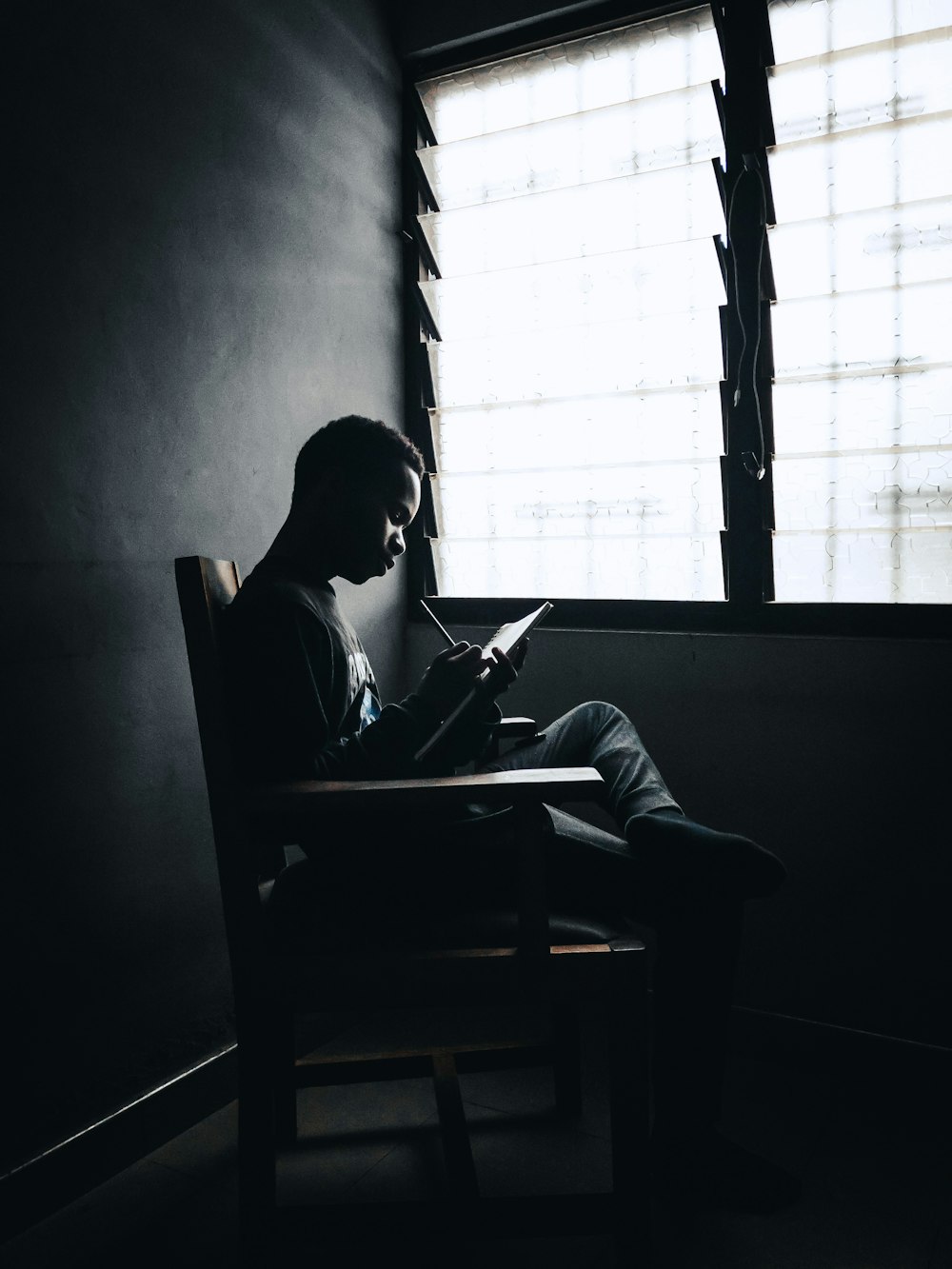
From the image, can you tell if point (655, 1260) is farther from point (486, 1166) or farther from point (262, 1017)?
point (262, 1017)

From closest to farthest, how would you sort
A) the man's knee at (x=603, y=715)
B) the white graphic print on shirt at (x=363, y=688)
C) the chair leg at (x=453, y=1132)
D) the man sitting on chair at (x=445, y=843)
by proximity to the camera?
1. the man sitting on chair at (x=445, y=843)
2. the chair leg at (x=453, y=1132)
3. the white graphic print on shirt at (x=363, y=688)
4. the man's knee at (x=603, y=715)

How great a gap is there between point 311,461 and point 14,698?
641 millimetres

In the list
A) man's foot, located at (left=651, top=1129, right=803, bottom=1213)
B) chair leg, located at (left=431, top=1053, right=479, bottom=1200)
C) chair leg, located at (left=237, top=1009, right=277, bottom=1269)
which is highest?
chair leg, located at (left=237, top=1009, right=277, bottom=1269)

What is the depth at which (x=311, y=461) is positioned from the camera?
163 centimetres

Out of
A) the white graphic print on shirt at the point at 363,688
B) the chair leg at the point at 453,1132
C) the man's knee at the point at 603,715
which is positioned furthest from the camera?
the man's knee at the point at 603,715

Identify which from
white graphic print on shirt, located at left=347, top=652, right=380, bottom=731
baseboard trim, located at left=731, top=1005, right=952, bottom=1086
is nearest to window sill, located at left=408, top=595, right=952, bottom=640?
white graphic print on shirt, located at left=347, top=652, right=380, bottom=731

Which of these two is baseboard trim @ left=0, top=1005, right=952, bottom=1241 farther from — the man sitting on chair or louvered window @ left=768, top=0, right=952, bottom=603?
louvered window @ left=768, top=0, right=952, bottom=603

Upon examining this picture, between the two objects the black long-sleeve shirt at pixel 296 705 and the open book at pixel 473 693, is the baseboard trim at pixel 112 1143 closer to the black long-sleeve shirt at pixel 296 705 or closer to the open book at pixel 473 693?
the black long-sleeve shirt at pixel 296 705

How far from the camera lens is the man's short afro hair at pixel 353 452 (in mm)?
1591

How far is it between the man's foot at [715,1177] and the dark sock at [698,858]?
0.45 m

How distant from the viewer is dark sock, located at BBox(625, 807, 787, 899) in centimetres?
127

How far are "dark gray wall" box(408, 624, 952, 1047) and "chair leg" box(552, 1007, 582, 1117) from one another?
525 millimetres

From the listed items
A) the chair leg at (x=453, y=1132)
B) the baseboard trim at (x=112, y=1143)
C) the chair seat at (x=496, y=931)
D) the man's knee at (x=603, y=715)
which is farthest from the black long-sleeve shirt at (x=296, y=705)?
the baseboard trim at (x=112, y=1143)

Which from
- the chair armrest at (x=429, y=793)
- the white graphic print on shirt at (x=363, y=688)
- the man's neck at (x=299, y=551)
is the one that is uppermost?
the man's neck at (x=299, y=551)
